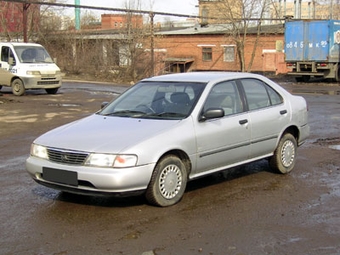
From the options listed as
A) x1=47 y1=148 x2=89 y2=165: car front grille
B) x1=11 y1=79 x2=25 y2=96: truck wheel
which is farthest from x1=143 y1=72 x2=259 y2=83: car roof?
x1=11 y1=79 x2=25 y2=96: truck wheel

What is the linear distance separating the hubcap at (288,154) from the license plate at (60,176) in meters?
3.29

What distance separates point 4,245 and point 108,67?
28.7 m

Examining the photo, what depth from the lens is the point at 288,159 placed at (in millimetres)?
7465

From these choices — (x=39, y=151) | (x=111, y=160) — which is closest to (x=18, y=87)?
(x=39, y=151)

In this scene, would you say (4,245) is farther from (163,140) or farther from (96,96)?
(96,96)

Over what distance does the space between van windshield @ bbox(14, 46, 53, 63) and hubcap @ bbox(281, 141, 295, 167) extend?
1498 centimetres

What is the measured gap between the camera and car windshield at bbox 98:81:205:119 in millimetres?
6289

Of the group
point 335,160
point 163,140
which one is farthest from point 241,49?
point 163,140

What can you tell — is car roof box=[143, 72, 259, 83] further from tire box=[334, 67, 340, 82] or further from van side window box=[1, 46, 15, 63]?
tire box=[334, 67, 340, 82]

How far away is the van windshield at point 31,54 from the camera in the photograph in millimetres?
20172

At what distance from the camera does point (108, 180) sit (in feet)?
17.3

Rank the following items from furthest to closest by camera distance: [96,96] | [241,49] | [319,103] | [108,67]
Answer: [241,49], [108,67], [96,96], [319,103]

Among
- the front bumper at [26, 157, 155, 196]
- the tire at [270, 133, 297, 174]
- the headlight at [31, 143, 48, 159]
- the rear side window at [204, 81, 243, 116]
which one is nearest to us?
the front bumper at [26, 157, 155, 196]

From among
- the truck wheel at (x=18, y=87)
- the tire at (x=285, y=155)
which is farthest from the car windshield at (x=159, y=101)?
the truck wheel at (x=18, y=87)
